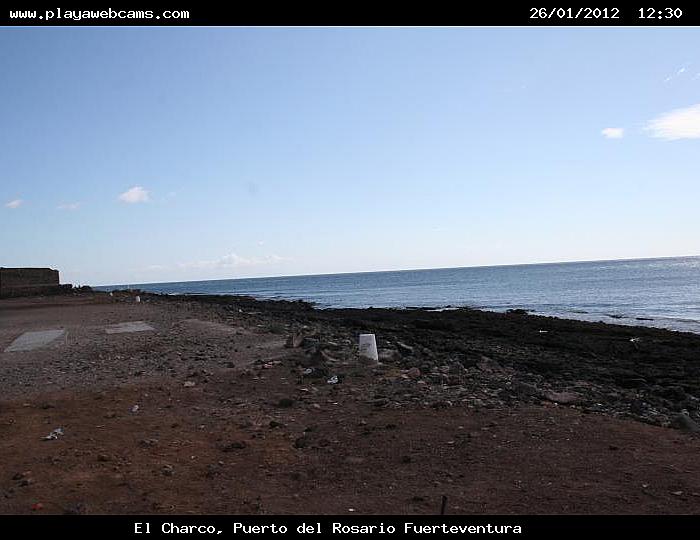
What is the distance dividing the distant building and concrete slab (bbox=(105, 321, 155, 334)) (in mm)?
28217

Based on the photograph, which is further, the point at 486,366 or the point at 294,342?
the point at 294,342

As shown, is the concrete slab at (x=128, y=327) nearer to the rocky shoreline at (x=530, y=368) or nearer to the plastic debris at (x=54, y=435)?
the rocky shoreline at (x=530, y=368)

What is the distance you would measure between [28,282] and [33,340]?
1263 inches

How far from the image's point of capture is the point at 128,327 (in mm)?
16141

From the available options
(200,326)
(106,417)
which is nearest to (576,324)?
(200,326)

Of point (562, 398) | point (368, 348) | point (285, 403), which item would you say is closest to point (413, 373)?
point (368, 348)

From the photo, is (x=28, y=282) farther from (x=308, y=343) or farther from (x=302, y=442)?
(x=302, y=442)

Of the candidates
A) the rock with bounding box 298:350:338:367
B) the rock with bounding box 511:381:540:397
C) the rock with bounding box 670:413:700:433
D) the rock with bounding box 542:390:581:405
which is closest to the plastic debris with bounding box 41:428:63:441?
the rock with bounding box 298:350:338:367

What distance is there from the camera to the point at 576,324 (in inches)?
872

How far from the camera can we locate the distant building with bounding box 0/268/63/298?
133ft

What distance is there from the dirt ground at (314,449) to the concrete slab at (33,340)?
→ 406 centimetres

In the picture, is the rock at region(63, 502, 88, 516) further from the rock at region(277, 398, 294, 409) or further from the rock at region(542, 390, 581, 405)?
the rock at region(542, 390, 581, 405)
